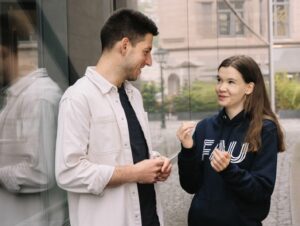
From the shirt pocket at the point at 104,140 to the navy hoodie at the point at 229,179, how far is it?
482 millimetres

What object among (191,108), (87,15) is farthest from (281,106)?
(87,15)

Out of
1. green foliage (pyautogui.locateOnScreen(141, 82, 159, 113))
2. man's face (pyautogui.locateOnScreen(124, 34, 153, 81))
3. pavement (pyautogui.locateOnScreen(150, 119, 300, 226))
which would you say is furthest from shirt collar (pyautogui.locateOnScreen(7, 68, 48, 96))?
pavement (pyautogui.locateOnScreen(150, 119, 300, 226))

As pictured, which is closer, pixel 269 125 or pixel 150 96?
pixel 269 125

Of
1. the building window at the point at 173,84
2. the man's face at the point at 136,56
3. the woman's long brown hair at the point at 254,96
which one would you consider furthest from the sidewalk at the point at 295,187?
the man's face at the point at 136,56

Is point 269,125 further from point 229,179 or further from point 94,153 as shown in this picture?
point 94,153

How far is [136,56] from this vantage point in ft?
8.19

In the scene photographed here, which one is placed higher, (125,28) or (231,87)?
(125,28)

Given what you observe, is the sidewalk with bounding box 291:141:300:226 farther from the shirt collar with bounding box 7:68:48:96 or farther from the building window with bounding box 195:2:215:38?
the shirt collar with bounding box 7:68:48:96

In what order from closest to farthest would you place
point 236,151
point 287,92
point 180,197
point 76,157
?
point 76,157 → point 236,151 → point 180,197 → point 287,92

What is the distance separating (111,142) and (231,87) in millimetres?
725

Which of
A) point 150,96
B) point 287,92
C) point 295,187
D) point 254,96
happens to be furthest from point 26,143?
point 287,92

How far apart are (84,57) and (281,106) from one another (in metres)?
27.6

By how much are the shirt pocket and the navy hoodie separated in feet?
1.58

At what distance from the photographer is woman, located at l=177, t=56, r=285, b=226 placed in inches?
107
